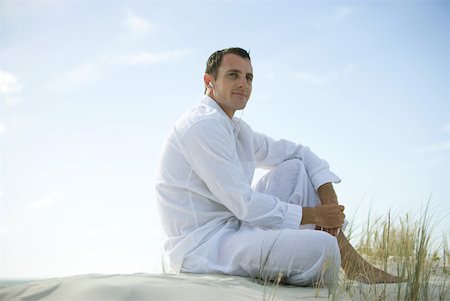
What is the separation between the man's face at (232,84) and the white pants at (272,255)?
36.4 inches

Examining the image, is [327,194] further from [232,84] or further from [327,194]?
[232,84]

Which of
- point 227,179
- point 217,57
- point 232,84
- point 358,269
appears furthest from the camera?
point 217,57

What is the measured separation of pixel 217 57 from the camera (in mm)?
4305

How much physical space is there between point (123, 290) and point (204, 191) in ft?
4.66

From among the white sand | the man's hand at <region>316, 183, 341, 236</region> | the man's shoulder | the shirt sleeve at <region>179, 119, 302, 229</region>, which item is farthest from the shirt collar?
the white sand

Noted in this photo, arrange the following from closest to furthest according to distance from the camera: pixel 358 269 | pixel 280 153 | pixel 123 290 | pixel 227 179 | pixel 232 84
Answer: pixel 123 290 < pixel 227 179 < pixel 358 269 < pixel 232 84 < pixel 280 153

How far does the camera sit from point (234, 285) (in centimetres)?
299

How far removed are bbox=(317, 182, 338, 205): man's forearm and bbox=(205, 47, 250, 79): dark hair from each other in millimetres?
1112

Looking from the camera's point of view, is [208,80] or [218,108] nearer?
[218,108]

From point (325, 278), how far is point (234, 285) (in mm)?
652

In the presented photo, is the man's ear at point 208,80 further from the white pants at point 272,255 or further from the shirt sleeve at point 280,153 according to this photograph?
the white pants at point 272,255

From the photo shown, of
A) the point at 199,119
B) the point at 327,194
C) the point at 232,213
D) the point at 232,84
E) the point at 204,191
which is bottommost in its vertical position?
the point at 232,213

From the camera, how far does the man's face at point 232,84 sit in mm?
4141

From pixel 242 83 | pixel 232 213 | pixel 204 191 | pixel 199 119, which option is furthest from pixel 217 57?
pixel 232 213
